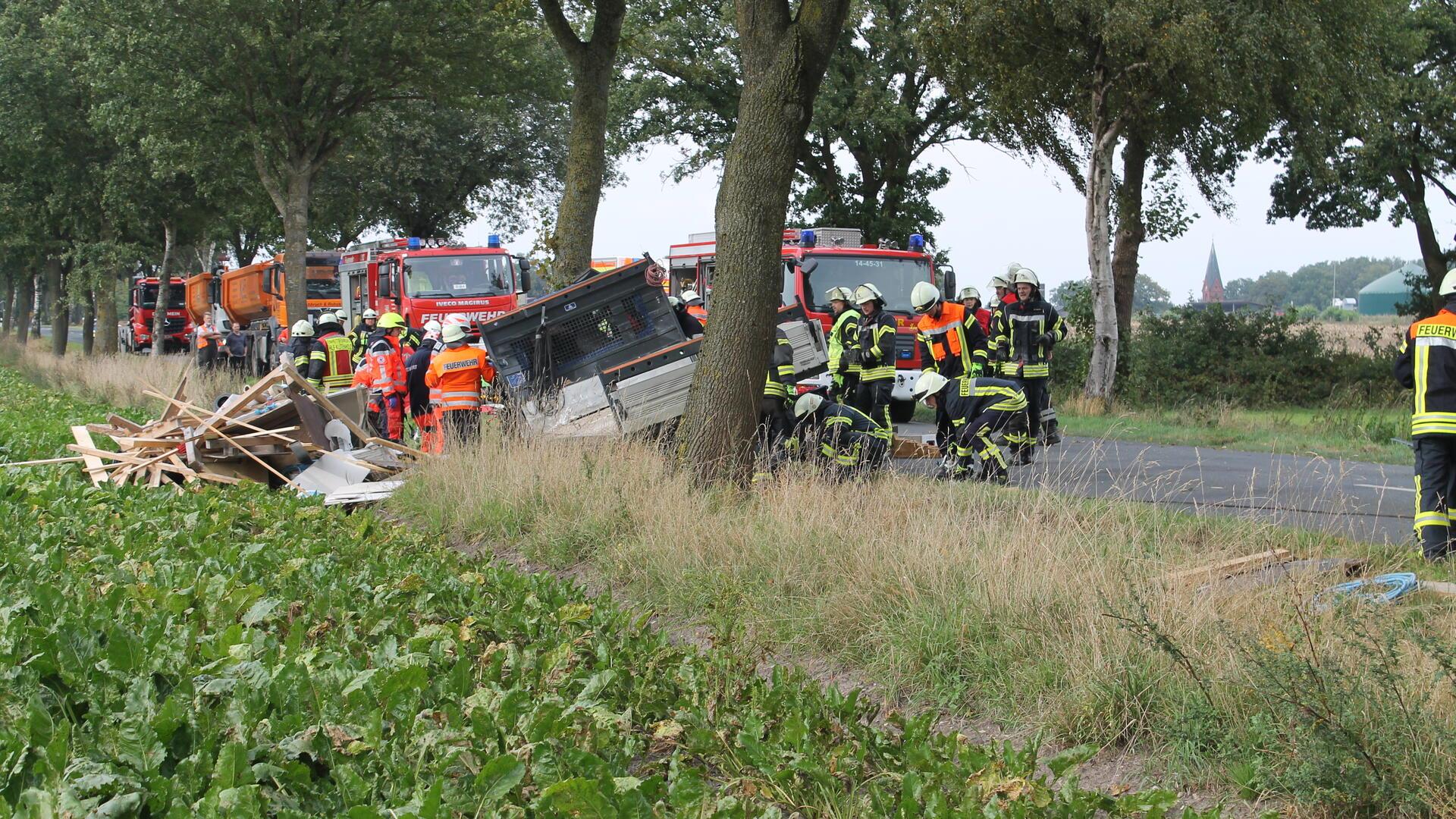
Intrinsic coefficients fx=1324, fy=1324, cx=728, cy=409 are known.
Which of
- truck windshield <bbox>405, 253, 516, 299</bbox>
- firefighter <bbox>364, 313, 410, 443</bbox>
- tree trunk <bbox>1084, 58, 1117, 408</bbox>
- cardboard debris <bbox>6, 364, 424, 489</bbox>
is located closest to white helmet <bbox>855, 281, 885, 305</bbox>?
cardboard debris <bbox>6, 364, 424, 489</bbox>

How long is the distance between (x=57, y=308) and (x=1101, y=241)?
32.2m

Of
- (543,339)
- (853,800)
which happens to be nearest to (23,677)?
(853,800)

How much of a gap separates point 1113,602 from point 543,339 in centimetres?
847

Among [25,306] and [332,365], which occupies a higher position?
[25,306]

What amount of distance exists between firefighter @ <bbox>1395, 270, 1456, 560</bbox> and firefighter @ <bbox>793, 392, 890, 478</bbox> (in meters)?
3.67

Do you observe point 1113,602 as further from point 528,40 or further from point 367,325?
point 528,40

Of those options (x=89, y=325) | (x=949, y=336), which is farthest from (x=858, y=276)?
(x=89, y=325)

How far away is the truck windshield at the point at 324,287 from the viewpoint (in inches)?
1192

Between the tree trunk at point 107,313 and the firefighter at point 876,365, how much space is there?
28.2 metres

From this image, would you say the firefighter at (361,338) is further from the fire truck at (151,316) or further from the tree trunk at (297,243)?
the fire truck at (151,316)

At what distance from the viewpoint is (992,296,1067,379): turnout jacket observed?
12.3 m

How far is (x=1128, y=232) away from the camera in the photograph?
23188 mm

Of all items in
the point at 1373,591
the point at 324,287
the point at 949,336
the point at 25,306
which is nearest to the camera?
the point at 1373,591

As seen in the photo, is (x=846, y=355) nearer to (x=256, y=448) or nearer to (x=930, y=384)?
(x=930, y=384)
